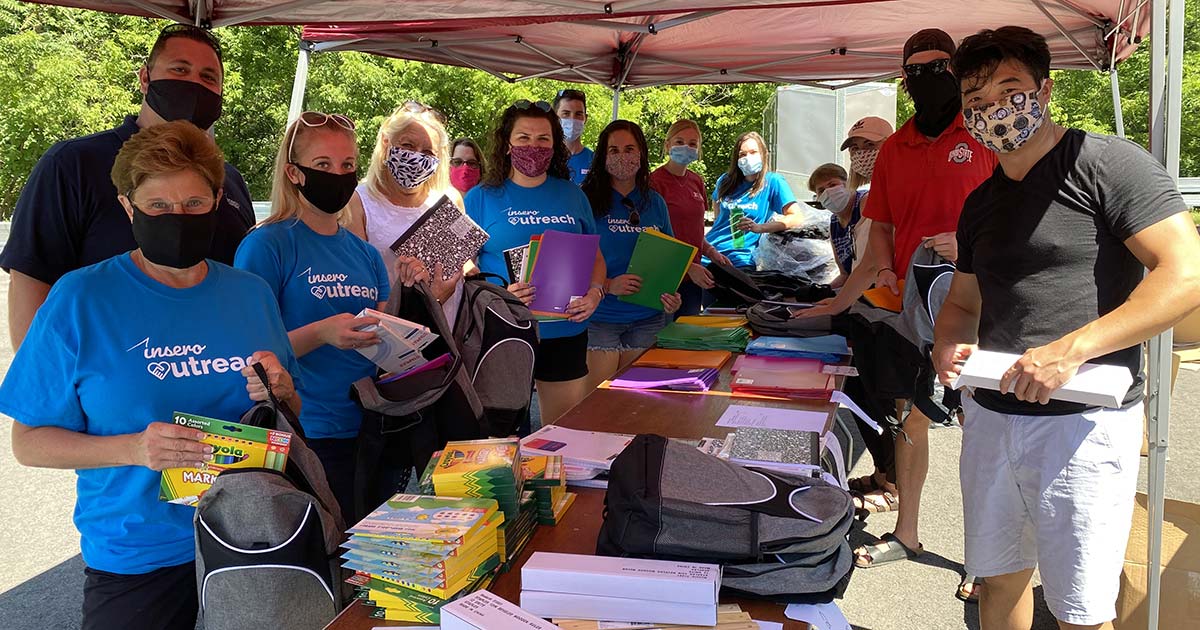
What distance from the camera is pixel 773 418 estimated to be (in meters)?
2.72

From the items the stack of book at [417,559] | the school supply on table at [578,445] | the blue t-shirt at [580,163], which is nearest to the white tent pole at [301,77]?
the blue t-shirt at [580,163]

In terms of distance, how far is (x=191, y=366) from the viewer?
193cm

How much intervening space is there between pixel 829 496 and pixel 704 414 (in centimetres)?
104

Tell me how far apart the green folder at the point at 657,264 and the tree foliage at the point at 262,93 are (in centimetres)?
1145

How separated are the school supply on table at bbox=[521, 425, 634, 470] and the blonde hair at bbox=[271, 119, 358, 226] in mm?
965

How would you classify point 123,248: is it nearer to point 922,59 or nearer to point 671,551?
point 671,551

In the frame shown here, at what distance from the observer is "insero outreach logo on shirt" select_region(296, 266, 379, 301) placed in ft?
8.26

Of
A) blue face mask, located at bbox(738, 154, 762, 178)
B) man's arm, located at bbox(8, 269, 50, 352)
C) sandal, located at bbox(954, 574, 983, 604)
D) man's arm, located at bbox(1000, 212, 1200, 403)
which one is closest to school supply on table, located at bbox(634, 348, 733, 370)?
sandal, located at bbox(954, 574, 983, 604)

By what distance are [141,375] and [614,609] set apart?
3.67 feet

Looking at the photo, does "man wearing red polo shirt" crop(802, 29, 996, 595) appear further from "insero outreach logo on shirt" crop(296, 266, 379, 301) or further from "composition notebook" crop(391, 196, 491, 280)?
"insero outreach logo on shirt" crop(296, 266, 379, 301)

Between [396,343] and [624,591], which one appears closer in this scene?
[624,591]

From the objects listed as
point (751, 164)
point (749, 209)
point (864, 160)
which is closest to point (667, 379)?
point (864, 160)

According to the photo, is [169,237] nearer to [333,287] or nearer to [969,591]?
[333,287]

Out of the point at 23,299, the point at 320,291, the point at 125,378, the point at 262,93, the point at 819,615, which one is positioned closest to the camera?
the point at 819,615
